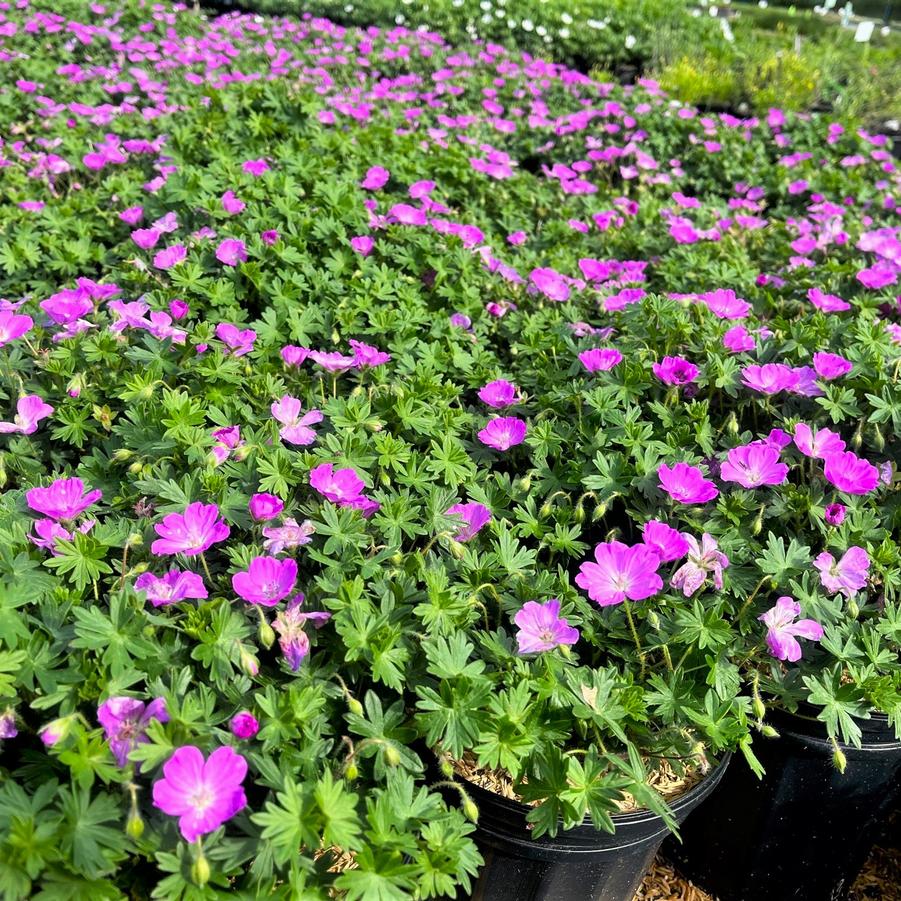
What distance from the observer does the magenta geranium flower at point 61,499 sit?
1.45 meters

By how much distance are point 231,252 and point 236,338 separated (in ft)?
1.70

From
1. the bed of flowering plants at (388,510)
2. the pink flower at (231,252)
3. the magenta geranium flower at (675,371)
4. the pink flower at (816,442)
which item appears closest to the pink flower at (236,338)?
the bed of flowering plants at (388,510)

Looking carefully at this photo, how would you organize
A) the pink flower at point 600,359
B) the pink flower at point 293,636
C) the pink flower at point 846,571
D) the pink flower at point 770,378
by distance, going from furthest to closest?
the pink flower at point 600,359 → the pink flower at point 770,378 → the pink flower at point 846,571 → the pink flower at point 293,636

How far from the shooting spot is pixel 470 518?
1.58 meters

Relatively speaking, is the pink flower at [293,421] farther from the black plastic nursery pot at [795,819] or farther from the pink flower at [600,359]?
the black plastic nursery pot at [795,819]

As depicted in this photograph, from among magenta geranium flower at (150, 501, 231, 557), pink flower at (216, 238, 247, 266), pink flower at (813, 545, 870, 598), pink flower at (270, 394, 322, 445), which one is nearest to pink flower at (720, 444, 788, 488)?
pink flower at (813, 545, 870, 598)

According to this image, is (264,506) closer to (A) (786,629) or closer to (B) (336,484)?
(B) (336,484)

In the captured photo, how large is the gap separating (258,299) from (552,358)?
91 centimetres

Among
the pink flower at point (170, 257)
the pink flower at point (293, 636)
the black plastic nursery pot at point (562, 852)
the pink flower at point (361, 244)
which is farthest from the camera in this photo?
the pink flower at point (361, 244)

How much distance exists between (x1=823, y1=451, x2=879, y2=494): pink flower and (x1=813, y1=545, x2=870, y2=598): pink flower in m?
0.17

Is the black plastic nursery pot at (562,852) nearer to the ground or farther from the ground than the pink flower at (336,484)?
nearer to the ground

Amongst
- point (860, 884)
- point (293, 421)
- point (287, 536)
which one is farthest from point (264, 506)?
point (860, 884)

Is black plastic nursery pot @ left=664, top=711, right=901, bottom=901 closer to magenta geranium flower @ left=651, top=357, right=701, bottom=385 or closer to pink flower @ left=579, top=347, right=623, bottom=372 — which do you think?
magenta geranium flower @ left=651, top=357, right=701, bottom=385

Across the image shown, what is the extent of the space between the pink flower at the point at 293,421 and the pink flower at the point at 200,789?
29.8 inches
